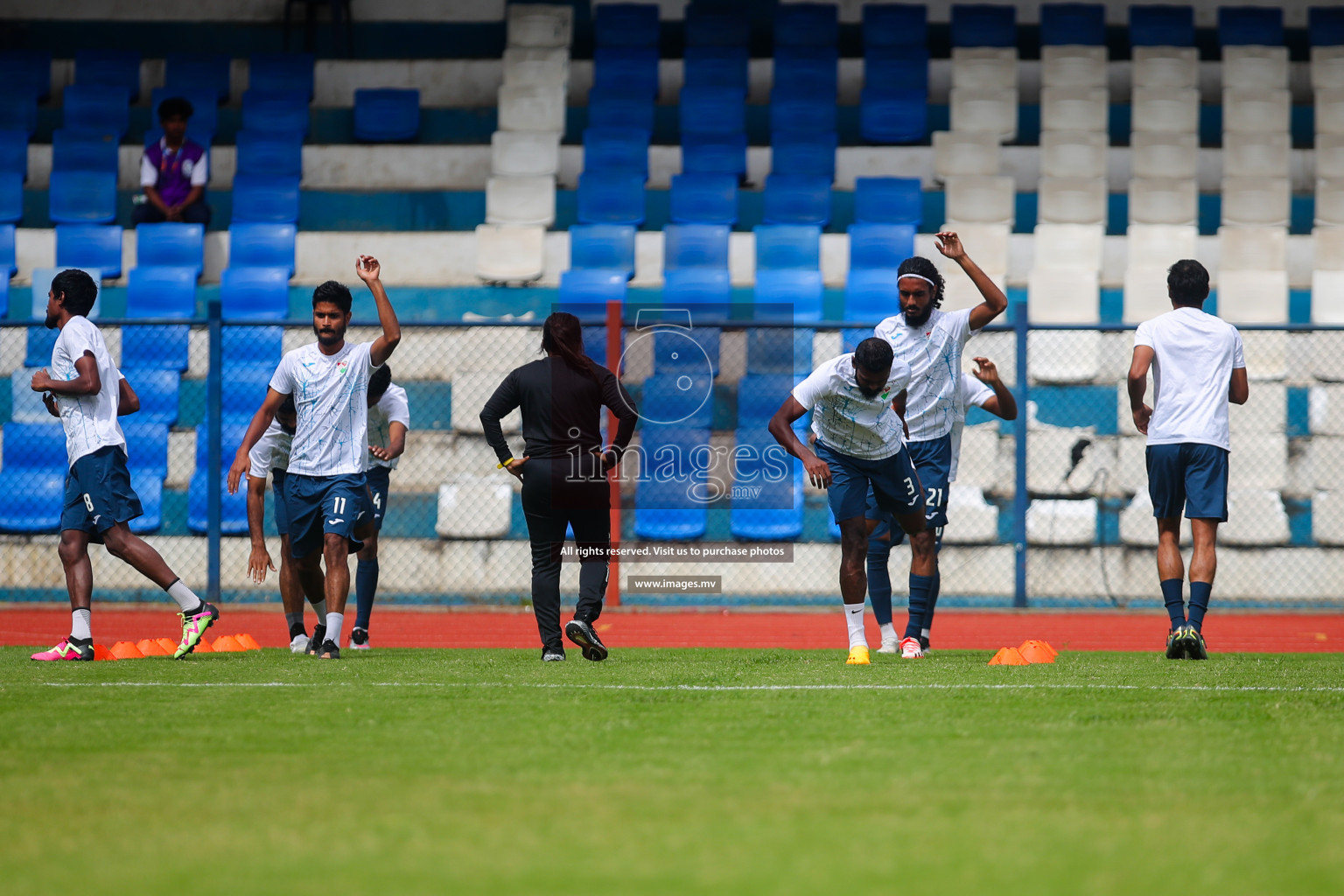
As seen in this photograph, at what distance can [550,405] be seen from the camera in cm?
754

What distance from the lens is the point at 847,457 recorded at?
768 cm

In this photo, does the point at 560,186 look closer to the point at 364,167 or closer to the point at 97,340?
the point at 364,167

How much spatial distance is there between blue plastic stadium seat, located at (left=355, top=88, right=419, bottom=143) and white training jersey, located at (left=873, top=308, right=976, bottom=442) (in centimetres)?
969

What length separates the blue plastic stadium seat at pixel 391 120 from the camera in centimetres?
1645

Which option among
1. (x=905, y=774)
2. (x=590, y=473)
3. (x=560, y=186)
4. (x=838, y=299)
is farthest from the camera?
(x=560, y=186)

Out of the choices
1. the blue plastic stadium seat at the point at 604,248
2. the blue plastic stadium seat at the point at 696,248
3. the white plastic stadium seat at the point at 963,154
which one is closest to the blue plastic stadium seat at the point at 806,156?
the white plastic stadium seat at the point at 963,154

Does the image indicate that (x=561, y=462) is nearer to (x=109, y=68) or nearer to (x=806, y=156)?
(x=806, y=156)

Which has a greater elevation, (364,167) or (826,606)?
(364,167)

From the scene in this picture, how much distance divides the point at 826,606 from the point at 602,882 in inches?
359

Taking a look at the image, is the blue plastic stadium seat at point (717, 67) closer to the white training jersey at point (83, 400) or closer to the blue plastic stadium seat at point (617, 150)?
the blue plastic stadium seat at point (617, 150)

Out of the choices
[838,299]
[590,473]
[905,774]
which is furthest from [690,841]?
[838,299]

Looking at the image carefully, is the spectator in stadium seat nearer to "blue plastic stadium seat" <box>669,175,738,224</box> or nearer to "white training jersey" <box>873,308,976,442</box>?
"blue plastic stadium seat" <box>669,175,738,224</box>

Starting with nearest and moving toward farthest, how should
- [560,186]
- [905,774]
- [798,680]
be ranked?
1. [905,774]
2. [798,680]
3. [560,186]

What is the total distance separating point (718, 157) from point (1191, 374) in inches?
344
